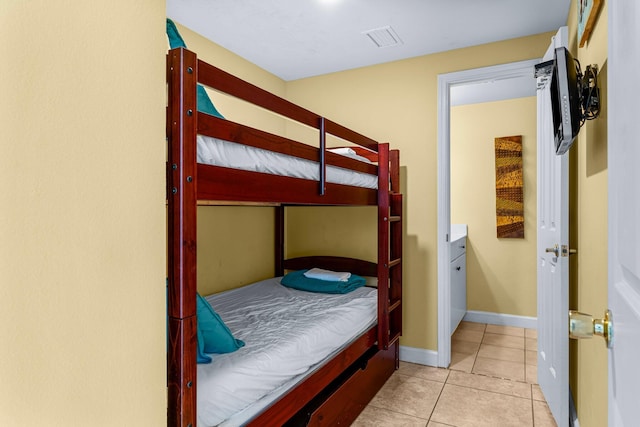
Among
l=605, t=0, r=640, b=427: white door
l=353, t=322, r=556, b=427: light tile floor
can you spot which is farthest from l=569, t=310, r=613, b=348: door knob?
l=353, t=322, r=556, b=427: light tile floor

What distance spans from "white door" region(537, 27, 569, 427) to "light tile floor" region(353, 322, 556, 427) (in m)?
0.15

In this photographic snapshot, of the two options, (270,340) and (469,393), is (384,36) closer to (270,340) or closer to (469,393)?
(270,340)

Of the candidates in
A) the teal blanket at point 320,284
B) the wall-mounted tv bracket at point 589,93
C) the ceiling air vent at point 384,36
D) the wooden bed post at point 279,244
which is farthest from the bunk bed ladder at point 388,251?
the wall-mounted tv bracket at point 589,93

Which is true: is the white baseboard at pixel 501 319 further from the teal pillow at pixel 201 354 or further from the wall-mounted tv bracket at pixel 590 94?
the teal pillow at pixel 201 354

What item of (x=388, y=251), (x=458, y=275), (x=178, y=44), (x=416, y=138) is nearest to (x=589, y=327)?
(x=178, y=44)

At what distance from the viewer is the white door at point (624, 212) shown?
1.52 feet

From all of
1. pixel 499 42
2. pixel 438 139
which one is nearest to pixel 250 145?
pixel 438 139

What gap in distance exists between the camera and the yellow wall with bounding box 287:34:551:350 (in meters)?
3.00

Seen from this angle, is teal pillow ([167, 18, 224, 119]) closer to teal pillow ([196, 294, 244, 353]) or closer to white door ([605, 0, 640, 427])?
teal pillow ([196, 294, 244, 353])

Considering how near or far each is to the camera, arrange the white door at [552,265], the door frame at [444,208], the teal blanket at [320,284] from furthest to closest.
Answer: the door frame at [444,208] < the teal blanket at [320,284] < the white door at [552,265]

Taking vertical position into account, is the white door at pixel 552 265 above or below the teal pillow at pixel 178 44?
below

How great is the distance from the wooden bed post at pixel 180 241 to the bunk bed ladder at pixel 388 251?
5.26ft

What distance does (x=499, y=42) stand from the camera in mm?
2805

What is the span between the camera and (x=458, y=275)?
374cm
